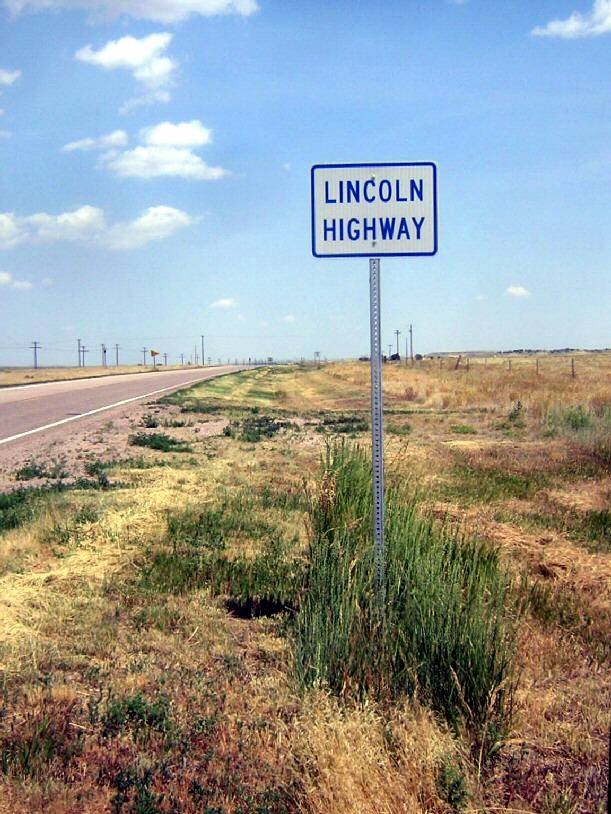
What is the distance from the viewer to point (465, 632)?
4.08 metres

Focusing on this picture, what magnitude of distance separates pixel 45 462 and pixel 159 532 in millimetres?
6037

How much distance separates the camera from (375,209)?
468cm

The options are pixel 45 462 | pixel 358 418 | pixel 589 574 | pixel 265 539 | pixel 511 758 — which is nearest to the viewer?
pixel 511 758

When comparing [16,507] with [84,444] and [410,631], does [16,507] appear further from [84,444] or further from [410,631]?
[84,444]

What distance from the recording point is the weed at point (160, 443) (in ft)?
49.0

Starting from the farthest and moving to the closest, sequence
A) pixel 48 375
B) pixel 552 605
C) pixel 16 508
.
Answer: pixel 48 375 → pixel 16 508 → pixel 552 605

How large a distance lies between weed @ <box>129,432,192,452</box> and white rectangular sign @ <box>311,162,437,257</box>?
10.5 meters

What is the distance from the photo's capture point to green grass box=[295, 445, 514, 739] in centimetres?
397

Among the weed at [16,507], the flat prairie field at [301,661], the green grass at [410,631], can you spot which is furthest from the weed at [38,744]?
the weed at [16,507]

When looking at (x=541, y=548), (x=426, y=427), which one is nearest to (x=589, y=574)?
(x=541, y=548)

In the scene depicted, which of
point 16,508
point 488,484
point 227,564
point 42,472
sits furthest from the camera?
point 42,472

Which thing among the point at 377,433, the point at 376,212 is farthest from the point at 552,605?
the point at 376,212

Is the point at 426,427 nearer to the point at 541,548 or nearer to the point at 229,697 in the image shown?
the point at 541,548

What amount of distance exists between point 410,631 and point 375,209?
2.34m
